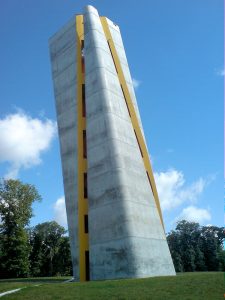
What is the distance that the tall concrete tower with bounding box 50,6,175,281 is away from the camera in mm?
24828

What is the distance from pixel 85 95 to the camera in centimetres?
3117

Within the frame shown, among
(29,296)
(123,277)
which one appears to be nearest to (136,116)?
(123,277)

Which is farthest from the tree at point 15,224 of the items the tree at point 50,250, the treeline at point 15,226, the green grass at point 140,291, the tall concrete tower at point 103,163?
the green grass at point 140,291

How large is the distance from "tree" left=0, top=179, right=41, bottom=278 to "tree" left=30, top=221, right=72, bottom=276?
11942 millimetres

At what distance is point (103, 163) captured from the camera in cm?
2731

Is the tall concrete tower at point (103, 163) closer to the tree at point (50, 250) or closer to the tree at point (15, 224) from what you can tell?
the tree at point (15, 224)

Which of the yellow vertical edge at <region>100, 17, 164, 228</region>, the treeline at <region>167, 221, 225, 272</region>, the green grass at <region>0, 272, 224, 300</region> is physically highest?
the yellow vertical edge at <region>100, 17, 164, 228</region>

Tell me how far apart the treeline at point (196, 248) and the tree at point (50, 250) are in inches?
773

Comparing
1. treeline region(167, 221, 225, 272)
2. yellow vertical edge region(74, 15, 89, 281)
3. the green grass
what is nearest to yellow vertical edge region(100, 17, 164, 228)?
yellow vertical edge region(74, 15, 89, 281)

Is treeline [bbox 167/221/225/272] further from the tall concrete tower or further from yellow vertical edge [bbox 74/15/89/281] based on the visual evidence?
yellow vertical edge [bbox 74/15/89/281]

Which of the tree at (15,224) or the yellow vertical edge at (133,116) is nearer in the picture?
the yellow vertical edge at (133,116)

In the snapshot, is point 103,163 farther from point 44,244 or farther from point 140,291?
point 44,244

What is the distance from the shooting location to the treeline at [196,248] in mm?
55547

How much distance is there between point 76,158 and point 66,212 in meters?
4.64
